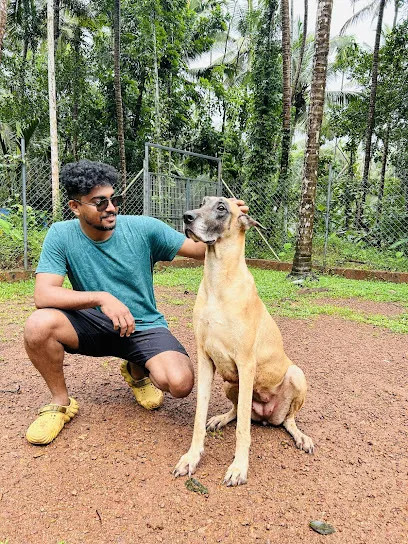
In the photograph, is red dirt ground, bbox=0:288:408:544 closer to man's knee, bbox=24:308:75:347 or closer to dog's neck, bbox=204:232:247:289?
man's knee, bbox=24:308:75:347

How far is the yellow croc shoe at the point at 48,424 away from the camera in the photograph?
2.49 meters

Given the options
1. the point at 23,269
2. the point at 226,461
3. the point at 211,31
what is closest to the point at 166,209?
the point at 23,269

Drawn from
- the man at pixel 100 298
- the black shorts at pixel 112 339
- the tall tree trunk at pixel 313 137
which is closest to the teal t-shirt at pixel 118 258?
the man at pixel 100 298

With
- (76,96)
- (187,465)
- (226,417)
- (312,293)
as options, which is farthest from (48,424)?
(76,96)

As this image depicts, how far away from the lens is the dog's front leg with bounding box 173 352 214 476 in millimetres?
2283

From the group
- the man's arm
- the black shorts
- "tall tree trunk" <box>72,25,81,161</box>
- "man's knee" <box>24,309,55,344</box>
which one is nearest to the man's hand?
the man's arm

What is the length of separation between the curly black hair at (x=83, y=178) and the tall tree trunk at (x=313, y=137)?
6025mm

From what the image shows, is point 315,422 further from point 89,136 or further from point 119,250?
point 89,136

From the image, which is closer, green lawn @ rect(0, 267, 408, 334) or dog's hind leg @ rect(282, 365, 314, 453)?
dog's hind leg @ rect(282, 365, 314, 453)

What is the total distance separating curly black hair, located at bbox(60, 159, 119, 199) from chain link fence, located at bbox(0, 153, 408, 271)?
579 cm

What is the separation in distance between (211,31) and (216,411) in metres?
19.8

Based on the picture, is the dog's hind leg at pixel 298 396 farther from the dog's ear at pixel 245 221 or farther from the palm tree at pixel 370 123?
the palm tree at pixel 370 123

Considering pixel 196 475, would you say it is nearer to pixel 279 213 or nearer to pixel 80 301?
pixel 80 301

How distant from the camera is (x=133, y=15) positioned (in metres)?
14.9
